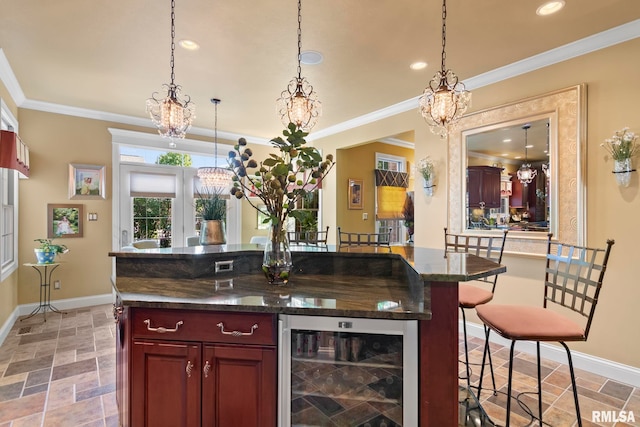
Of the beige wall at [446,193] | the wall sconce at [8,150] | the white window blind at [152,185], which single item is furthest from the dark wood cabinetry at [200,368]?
the white window blind at [152,185]

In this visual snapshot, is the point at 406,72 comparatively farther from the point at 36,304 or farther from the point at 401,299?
the point at 36,304

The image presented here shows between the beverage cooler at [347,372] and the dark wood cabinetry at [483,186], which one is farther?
the dark wood cabinetry at [483,186]

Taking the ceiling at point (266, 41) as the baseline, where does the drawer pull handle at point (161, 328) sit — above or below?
below

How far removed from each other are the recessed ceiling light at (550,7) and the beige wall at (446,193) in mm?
754

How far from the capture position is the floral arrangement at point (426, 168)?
13.0 feet

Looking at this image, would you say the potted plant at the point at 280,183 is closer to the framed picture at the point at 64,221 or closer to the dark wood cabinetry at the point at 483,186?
the dark wood cabinetry at the point at 483,186

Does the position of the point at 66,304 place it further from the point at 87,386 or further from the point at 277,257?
the point at 277,257

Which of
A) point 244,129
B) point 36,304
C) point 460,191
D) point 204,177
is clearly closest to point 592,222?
point 460,191

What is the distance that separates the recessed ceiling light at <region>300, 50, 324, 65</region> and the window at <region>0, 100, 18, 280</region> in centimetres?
315

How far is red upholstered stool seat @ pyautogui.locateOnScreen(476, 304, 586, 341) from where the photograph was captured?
5.22 feet

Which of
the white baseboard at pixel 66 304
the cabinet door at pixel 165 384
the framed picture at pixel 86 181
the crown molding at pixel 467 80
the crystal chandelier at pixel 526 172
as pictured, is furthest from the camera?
the framed picture at pixel 86 181

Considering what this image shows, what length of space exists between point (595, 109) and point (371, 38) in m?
2.02

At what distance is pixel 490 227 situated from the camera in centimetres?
347

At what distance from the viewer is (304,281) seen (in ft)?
6.39
